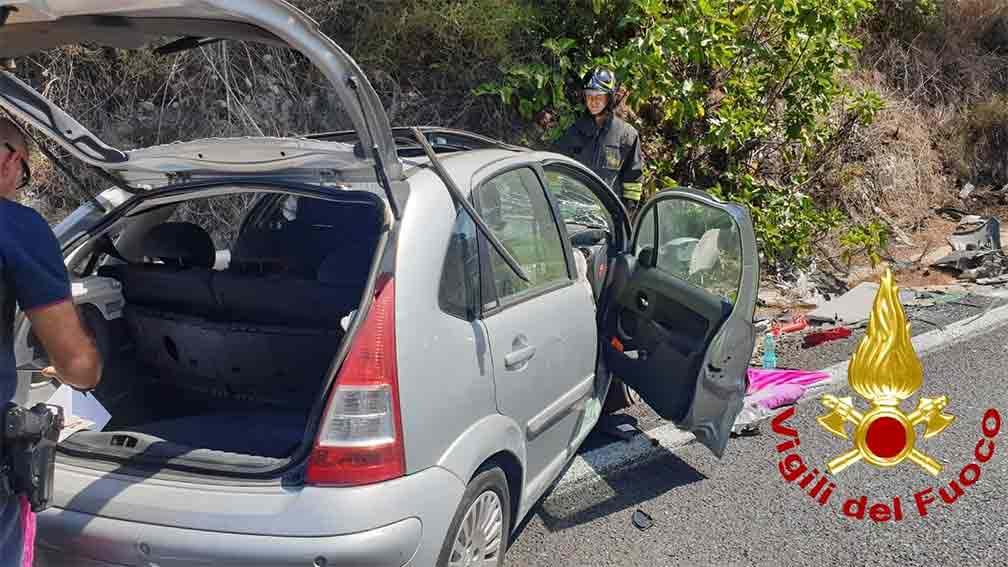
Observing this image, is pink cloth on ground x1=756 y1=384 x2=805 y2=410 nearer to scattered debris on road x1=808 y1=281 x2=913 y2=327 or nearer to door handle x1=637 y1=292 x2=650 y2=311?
door handle x1=637 y1=292 x2=650 y2=311

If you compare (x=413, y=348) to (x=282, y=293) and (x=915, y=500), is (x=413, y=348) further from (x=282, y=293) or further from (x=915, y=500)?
(x=915, y=500)

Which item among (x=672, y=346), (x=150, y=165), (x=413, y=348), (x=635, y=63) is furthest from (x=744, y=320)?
(x=635, y=63)

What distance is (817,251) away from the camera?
8.02m

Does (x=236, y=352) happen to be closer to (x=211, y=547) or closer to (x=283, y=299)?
(x=283, y=299)

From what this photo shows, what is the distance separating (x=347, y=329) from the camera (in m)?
2.35

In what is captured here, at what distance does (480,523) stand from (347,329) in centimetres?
82

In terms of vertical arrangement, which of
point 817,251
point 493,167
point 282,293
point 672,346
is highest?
point 493,167

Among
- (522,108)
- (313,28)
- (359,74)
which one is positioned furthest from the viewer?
(522,108)

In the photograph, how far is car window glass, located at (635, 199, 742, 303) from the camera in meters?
3.63

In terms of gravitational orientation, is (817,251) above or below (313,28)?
below

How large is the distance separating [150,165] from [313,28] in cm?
Result: 108

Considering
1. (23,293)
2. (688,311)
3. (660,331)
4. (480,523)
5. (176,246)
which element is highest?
(23,293)

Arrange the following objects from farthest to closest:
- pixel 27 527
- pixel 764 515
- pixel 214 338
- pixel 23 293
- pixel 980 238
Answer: pixel 980 238 < pixel 764 515 < pixel 214 338 < pixel 27 527 < pixel 23 293

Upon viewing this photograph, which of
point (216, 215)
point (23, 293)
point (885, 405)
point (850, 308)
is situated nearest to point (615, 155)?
point (850, 308)
